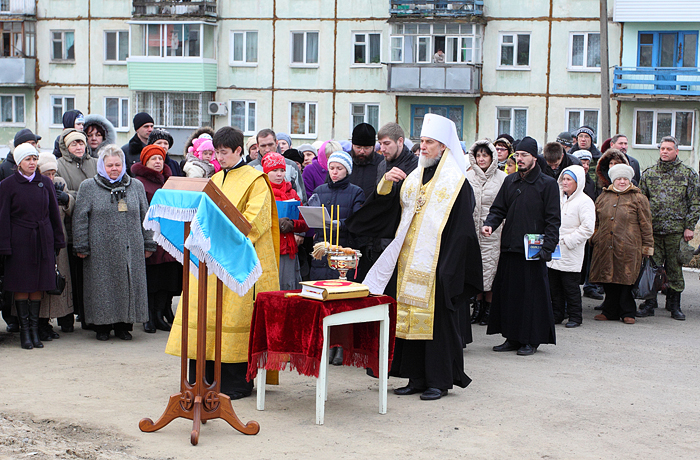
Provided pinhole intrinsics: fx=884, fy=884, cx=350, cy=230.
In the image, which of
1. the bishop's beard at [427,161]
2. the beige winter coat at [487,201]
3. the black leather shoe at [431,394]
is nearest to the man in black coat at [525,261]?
the beige winter coat at [487,201]

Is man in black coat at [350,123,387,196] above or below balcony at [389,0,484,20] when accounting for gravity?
below

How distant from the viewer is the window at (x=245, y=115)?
3497 cm

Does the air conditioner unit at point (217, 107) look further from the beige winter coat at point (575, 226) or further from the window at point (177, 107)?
the beige winter coat at point (575, 226)

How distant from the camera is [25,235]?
8.14 meters

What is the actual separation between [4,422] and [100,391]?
981mm

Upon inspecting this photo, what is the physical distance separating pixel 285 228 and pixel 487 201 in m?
3.06

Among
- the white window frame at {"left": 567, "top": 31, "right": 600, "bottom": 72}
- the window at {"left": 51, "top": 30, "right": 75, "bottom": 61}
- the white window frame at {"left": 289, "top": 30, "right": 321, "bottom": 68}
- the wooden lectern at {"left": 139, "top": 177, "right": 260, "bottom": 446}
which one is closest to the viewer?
the wooden lectern at {"left": 139, "top": 177, "right": 260, "bottom": 446}

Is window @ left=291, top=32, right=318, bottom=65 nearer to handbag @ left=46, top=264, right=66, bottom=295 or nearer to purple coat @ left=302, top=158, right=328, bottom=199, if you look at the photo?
purple coat @ left=302, top=158, right=328, bottom=199

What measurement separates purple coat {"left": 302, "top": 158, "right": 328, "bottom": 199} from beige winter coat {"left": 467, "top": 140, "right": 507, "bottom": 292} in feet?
5.63

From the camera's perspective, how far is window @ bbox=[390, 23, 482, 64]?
3234cm

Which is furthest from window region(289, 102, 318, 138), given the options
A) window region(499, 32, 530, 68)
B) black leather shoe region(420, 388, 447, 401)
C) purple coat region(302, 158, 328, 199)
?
black leather shoe region(420, 388, 447, 401)

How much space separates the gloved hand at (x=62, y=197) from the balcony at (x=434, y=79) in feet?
80.1

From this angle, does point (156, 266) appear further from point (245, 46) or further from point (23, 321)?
point (245, 46)

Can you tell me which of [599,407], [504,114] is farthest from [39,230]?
[504,114]
